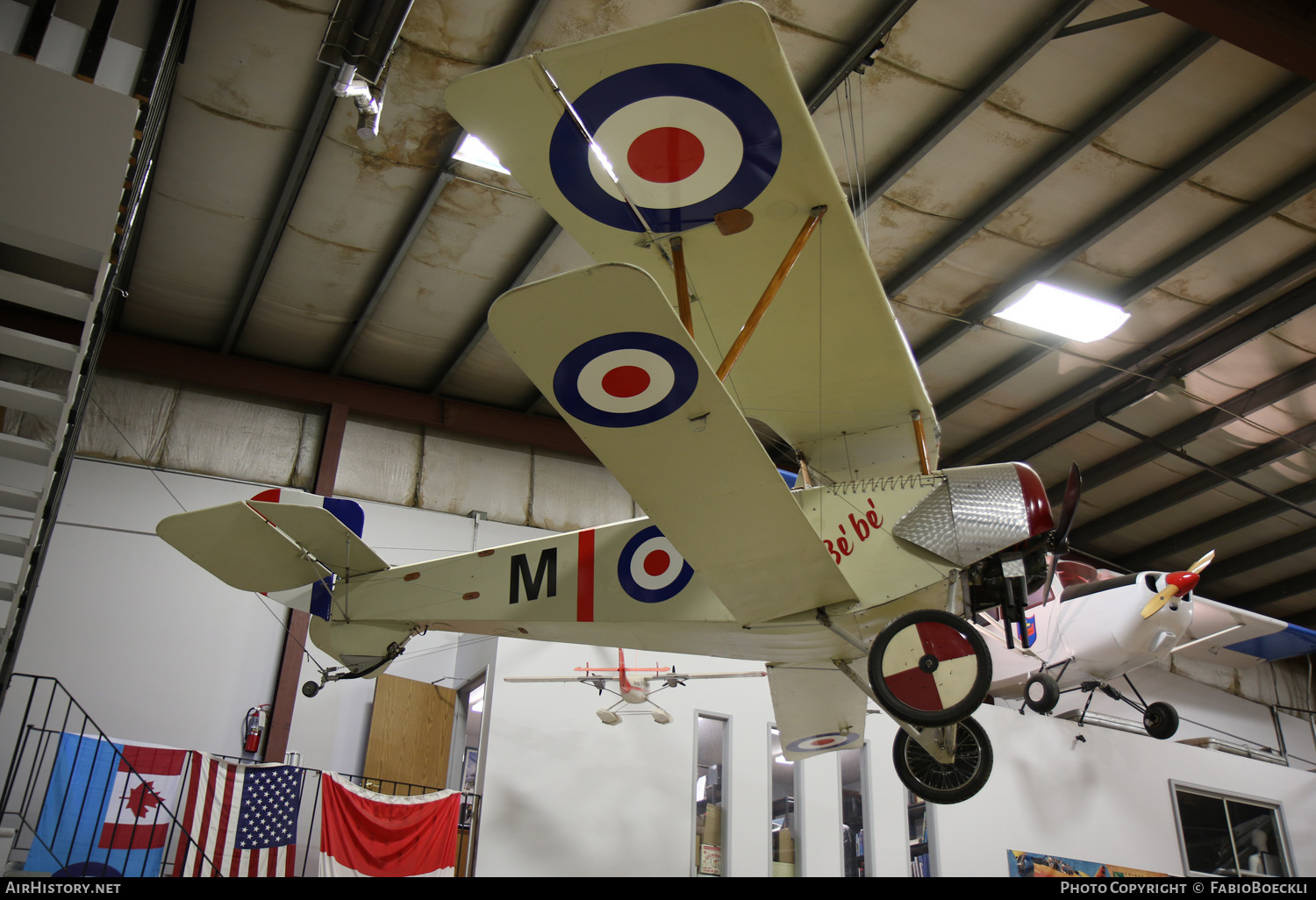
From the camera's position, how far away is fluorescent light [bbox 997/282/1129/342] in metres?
8.55

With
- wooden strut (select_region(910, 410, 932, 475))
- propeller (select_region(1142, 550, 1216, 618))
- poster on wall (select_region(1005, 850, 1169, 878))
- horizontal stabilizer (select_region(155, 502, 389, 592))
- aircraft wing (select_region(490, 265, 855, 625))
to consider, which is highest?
propeller (select_region(1142, 550, 1216, 618))

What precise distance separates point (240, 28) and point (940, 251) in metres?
6.15

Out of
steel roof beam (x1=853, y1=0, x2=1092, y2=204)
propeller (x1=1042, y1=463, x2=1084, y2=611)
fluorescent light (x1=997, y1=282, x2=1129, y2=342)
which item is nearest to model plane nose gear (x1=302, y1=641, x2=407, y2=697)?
propeller (x1=1042, y1=463, x2=1084, y2=611)

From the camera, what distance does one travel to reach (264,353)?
9.94 meters

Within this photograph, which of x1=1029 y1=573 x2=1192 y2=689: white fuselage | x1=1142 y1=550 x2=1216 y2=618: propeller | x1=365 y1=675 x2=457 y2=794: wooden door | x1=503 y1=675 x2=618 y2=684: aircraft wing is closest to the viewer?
x1=503 y1=675 x2=618 y2=684: aircraft wing

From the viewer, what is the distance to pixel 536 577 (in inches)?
199

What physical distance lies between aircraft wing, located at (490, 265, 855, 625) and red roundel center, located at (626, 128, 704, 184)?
3.71ft

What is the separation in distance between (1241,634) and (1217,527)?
3022mm

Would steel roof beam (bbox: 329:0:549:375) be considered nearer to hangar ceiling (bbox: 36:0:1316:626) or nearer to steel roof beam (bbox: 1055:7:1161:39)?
hangar ceiling (bbox: 36:0:1316:626)

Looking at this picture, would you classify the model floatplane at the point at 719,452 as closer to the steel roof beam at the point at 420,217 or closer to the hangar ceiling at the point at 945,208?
the steel roof beam at the point at 420,217

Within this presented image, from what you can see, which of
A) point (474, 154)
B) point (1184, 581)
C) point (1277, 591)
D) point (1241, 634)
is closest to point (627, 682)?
point (474, 154)

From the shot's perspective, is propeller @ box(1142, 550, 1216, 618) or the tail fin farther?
propeller @ box(1142, 550, 1216, 618)

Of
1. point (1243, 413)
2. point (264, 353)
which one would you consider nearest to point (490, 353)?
point (264, 353)

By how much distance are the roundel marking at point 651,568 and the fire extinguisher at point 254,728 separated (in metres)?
5.34
